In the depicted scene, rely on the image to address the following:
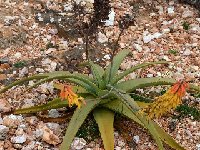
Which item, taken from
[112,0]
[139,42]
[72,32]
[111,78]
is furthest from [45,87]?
[112,0]

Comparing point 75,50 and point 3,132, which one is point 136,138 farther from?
point 75,50

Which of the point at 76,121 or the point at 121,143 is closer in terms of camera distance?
the point at 76,121

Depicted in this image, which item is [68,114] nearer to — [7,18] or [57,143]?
[57,143]

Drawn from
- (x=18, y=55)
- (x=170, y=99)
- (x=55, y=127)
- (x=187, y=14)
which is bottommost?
(x=170, y=99)

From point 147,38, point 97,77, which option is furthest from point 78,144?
point 147,38

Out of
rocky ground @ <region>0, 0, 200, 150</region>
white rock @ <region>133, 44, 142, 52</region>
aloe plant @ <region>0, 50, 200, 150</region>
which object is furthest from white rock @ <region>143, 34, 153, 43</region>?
aloe plant @ <region>0, 50, 200, 150</region>

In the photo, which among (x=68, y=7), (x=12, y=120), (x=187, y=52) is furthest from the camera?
(x=68, y=7)

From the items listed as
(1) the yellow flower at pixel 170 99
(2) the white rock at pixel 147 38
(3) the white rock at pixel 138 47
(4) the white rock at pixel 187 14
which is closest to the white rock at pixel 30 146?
(1) the yellow flower at pixel 170 99
